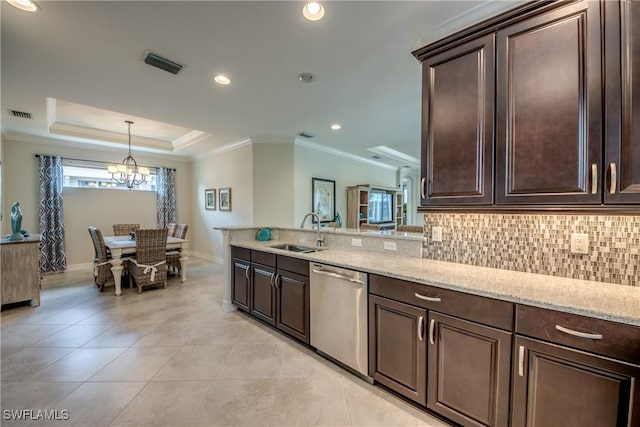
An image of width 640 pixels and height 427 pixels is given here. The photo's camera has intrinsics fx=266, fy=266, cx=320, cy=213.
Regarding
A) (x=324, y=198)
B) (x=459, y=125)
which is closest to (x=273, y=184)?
(x=324, y=198)

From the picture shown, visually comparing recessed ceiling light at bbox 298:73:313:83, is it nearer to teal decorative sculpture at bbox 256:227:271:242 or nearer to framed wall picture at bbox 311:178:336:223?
teal decorative sculpture at bbox 256:227:271:242

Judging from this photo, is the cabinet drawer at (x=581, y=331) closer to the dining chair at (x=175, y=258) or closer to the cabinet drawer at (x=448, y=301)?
the cabinet drawer at (x=448, y=301)

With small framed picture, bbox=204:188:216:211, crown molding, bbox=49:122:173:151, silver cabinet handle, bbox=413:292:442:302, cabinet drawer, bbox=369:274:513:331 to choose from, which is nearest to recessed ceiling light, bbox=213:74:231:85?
cabinet drawer, bbox=369:274:513:331

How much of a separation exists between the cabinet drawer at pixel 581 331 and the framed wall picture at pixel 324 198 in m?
4.30

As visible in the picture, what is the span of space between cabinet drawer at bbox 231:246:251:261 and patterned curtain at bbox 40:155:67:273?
4.55 meters

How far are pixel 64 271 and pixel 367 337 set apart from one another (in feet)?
21.5

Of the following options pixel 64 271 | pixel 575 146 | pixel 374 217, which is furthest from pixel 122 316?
pixel 374 217

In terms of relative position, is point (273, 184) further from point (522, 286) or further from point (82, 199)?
point (522, 286)

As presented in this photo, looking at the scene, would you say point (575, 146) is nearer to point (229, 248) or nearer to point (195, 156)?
point (229, 248)

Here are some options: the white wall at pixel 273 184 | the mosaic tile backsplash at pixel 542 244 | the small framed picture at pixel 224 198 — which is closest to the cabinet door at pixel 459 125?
the mosaic tile backsplash at pixel 542 244

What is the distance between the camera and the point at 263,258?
2.94 m

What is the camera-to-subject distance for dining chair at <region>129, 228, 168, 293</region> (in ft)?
13.4

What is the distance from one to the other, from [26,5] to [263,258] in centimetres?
258

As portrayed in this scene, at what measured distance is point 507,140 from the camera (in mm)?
1597
